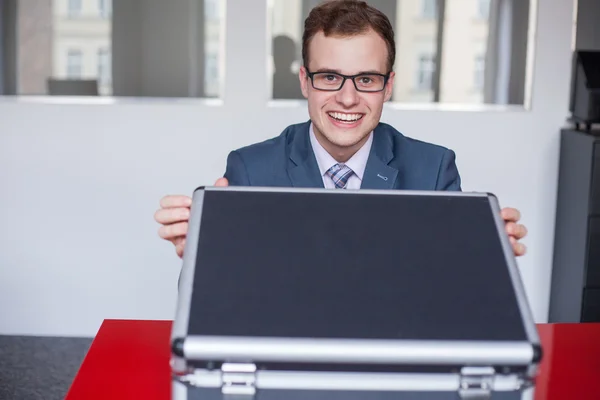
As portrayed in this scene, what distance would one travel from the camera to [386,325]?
2.91 ft

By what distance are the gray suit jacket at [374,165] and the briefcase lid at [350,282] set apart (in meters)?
0.98

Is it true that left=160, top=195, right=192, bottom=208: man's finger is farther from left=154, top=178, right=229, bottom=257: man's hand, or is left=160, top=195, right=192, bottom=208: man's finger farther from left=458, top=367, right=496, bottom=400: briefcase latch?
left=458, top=367, right=496, bottom=400: briefcase latch

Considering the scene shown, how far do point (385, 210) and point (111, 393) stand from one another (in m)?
0.57

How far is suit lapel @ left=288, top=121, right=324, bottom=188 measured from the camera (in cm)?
208

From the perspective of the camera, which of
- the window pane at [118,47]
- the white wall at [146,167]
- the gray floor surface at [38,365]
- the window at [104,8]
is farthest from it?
the window at [104,8]

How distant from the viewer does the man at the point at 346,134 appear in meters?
1.97

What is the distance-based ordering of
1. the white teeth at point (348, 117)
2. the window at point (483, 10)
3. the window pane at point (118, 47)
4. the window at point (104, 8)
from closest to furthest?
the white teeth at point (348, 117) < the window pane at point (118, 47) < the window at point (483, 10) < the window at point (104, 8)

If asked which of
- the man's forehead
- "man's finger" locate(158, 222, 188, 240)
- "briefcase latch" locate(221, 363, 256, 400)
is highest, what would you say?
the man's forehead

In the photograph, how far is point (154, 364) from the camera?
1.46m

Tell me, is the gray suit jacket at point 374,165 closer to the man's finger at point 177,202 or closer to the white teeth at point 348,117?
the white teeth at point 348,117

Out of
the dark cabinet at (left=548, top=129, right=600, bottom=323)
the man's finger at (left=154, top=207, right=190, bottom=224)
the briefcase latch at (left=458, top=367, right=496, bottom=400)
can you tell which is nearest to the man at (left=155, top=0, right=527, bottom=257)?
the man's finger at (left=154, top=207, right=190, bottom=224)

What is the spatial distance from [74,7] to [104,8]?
0.73 feet

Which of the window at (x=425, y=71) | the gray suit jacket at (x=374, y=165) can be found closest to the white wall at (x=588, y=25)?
the window at (x=425, y=71)

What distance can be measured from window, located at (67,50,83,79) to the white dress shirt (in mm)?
3788
